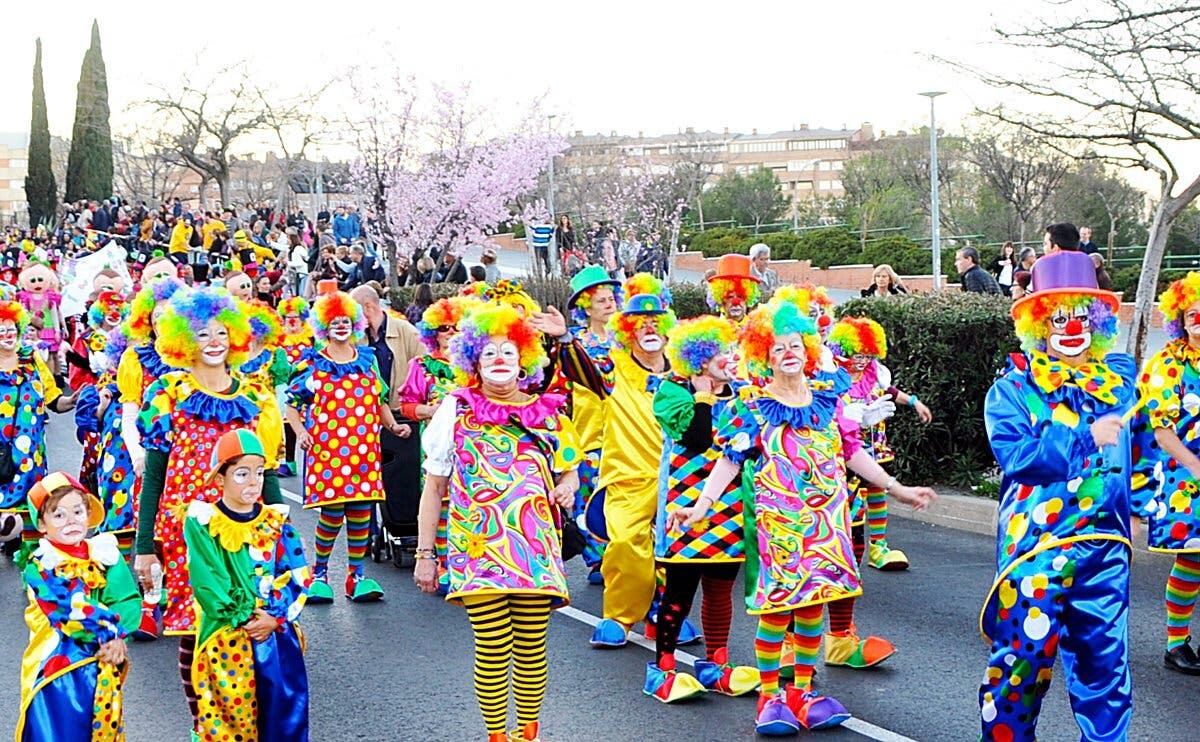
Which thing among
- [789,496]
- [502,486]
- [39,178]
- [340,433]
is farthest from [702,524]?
[39,178]

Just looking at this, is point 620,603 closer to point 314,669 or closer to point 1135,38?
point 314,669

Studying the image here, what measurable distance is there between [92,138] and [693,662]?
187 ft

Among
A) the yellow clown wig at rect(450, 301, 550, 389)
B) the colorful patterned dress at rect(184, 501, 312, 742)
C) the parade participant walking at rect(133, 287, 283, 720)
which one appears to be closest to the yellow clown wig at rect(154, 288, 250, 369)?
the parade participant walking at rect(133, 287, 283, 720)

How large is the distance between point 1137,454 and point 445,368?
13.8 ft

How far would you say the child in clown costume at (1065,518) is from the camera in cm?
521

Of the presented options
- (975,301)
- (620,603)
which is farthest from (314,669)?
(975,301)

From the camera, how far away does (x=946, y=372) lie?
12078mm

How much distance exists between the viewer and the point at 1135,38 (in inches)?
504

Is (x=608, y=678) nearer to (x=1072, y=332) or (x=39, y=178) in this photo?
(x=1072, y=332)

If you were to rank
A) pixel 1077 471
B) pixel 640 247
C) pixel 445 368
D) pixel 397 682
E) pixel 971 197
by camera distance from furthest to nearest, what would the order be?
1. pixel 971 197
2. pixel 640 247
3. pixel 445 368
4. pixel 397 682
5. pixel 1077 471

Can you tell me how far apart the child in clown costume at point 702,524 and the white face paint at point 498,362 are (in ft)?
3.21

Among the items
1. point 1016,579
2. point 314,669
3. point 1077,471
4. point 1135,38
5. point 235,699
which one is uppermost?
point 1135,38

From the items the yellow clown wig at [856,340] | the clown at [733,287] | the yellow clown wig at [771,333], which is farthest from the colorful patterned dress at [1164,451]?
the clown at [733,287]

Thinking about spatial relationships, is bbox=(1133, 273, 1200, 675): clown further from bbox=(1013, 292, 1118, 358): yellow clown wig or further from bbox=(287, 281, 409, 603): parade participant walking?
bbox=(287, 281, 409, 603): parade participant walking
